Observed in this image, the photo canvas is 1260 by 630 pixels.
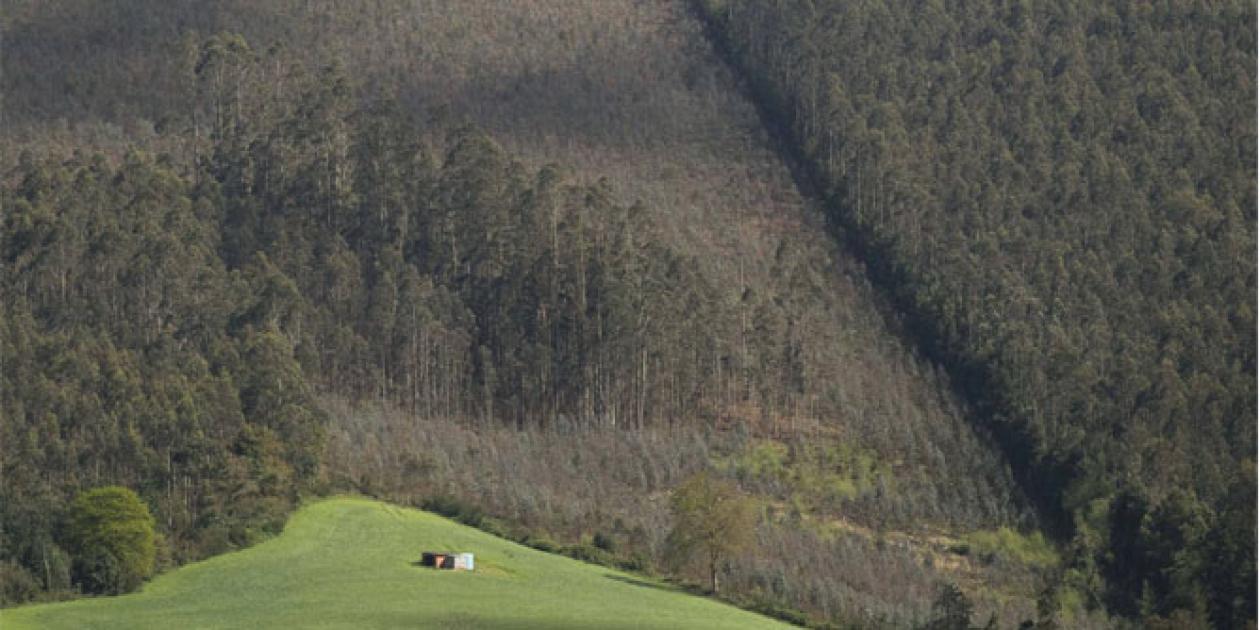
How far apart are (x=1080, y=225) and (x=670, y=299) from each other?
74.5 ft

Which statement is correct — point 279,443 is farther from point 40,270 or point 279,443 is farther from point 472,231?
point 472,231

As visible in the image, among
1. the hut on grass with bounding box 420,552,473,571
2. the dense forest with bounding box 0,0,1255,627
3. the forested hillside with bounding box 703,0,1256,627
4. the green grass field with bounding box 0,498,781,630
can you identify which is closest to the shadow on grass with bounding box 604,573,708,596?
the green grass field with bounding box 0,498,781,630

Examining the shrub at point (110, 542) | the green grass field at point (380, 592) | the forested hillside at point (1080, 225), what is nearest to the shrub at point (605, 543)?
the green grass field at point (380, 592)

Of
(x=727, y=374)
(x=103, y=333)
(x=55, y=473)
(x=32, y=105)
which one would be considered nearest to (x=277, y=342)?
(x=103, y=333)

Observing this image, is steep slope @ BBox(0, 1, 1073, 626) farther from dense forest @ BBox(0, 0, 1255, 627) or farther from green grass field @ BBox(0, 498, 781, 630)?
green grass field @ BBox(0, 498, 781, 630)

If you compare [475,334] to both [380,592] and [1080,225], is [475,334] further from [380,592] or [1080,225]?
[380,592]

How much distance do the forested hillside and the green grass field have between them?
18.0 m

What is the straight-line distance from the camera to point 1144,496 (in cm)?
8962

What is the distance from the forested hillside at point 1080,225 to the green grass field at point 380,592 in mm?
18007

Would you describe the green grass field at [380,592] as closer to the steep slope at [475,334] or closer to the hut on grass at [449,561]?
the hut on grass at [449,561]

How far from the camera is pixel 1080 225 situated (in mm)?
113375

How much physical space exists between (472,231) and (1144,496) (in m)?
34.3


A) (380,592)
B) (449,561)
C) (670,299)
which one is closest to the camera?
(380,592)

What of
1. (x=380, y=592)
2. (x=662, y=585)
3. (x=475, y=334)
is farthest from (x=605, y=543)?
(x=475, y=334)
